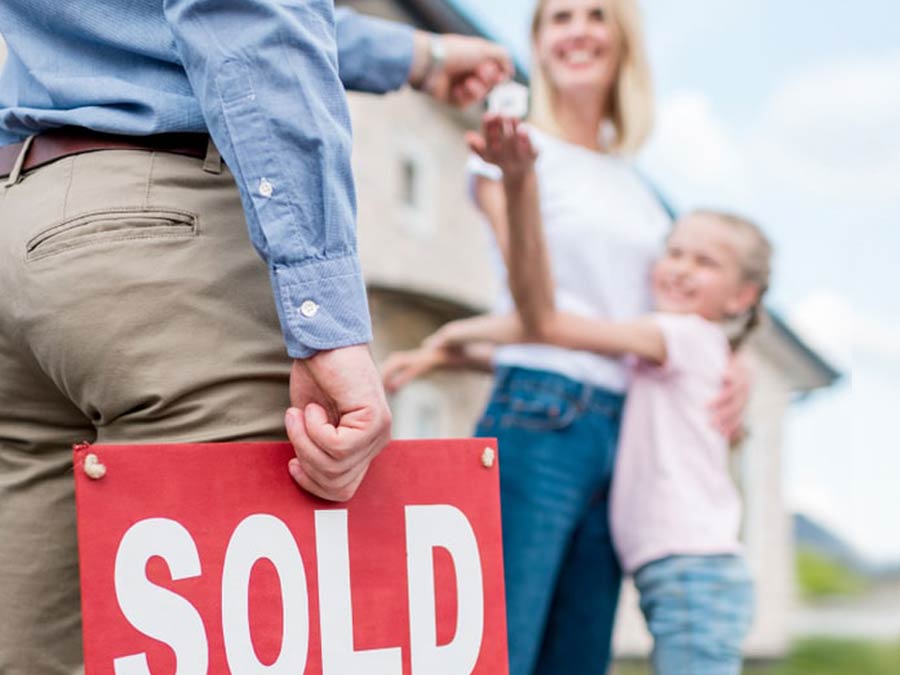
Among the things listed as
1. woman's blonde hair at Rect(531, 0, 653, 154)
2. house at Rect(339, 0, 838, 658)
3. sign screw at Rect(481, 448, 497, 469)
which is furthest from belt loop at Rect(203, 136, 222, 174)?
house at Rect(339, 0, 838, 658)

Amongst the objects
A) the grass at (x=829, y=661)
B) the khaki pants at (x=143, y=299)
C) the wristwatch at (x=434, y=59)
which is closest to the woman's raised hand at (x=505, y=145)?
the wristwatch at (x=434, y=59)

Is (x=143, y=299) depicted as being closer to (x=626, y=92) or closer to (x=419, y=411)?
(x=626, y=92)

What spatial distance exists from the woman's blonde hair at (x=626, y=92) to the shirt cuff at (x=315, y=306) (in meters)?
1.44

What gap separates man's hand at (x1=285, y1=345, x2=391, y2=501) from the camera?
4.55 ft

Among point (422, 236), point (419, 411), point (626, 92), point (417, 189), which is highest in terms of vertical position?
point (417, 189)

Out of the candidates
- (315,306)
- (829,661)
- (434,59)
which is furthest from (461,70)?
(829,661)

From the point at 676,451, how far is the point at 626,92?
31.8 inches

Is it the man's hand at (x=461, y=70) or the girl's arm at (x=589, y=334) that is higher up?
the man's hand at (x=461, y=70)

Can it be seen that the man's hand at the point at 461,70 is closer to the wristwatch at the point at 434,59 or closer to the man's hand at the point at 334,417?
the wristwatch at the point at 434,59

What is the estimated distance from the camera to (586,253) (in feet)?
8.38

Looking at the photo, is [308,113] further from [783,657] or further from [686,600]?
[783,657]

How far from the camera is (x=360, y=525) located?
58.0 inches

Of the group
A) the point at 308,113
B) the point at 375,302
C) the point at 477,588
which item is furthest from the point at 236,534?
the point at 375,302

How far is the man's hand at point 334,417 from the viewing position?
1.39 meters
